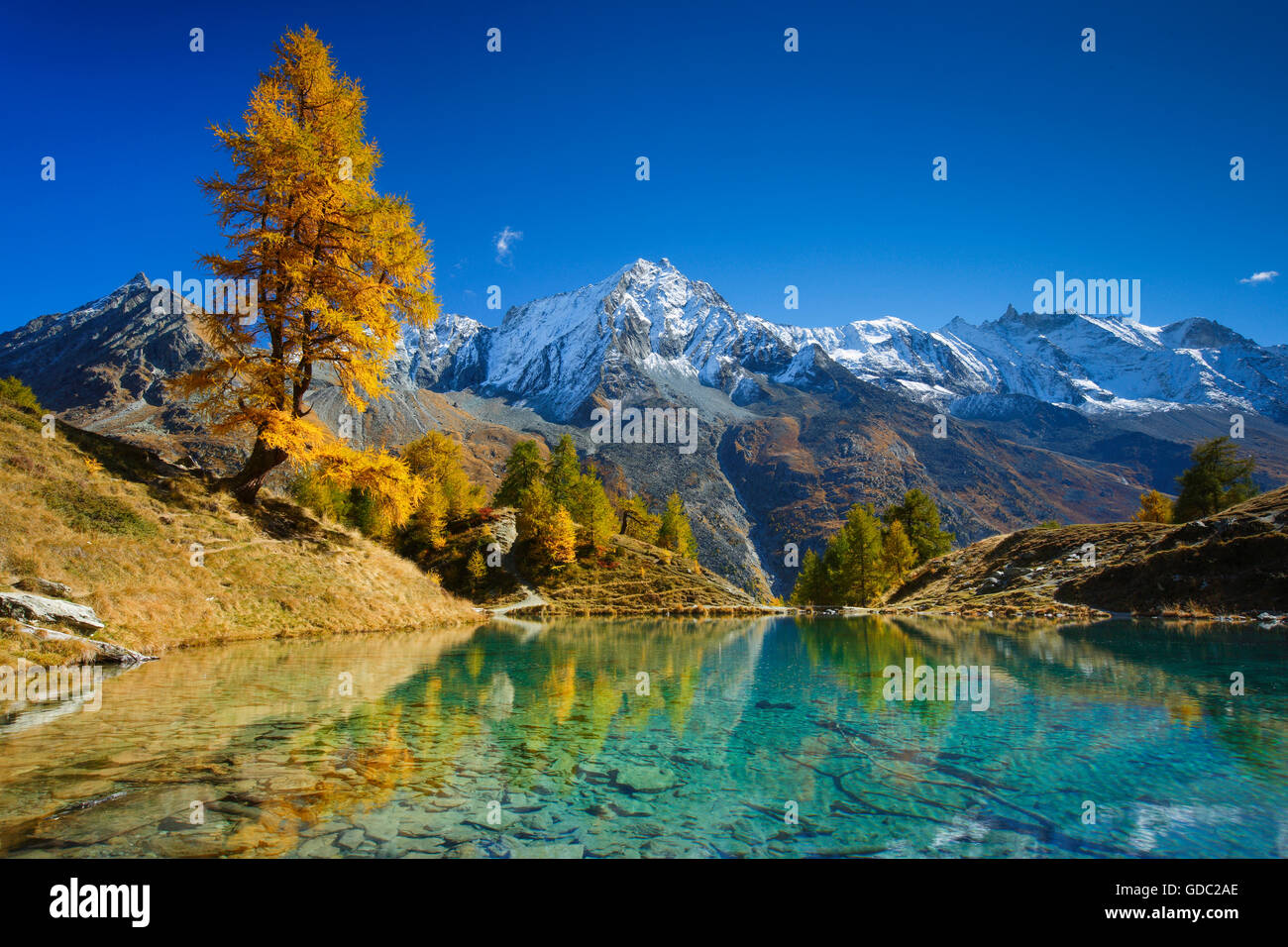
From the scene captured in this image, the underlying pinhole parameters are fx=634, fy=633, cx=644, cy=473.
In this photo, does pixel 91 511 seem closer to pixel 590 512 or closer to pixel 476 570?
pixel 476 570

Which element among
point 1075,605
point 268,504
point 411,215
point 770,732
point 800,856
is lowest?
point 1075,605

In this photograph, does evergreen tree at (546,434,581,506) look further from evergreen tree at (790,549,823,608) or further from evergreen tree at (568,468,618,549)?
evergreen tree at (790,549,823,608)

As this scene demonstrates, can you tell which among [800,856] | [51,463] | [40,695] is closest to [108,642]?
[40,695]

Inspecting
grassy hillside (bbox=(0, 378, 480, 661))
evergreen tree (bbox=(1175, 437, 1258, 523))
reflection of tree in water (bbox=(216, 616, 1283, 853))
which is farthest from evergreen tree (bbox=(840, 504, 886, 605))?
grassy hillside (bbox=(0, 378, 480, 661))

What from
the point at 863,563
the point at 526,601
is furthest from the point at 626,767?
the point at 863,563

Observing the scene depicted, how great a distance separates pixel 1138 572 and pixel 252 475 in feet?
169

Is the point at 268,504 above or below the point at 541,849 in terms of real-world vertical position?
above

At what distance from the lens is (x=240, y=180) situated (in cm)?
2336

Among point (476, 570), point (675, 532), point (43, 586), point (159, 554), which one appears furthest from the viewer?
point (675, 532)

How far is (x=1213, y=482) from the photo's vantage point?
67.4 metres

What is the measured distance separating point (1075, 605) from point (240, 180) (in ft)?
169

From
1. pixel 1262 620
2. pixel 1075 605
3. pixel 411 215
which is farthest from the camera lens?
pixel 1075 605

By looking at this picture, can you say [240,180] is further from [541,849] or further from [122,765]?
[541,849]
